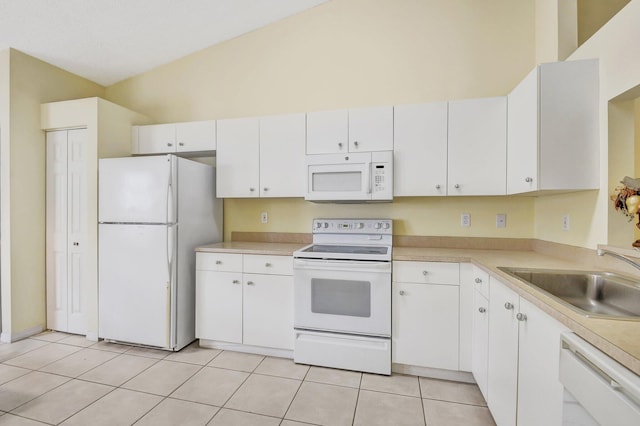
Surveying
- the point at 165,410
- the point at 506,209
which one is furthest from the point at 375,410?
the point at 506,209

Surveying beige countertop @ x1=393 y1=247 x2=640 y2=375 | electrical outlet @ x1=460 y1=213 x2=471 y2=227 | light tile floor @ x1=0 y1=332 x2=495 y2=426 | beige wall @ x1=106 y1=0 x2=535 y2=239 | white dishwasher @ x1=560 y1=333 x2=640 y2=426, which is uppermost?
beige wall @ x1=106 y1=0 x2=535 y2=239

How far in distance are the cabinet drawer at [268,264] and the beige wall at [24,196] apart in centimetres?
214

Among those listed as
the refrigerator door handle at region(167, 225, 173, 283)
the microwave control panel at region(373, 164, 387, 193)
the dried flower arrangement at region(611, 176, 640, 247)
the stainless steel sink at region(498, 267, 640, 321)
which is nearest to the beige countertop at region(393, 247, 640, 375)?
the stainless steel sink at region(498, 267, 640, 321)

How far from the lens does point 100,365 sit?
94.5 inches

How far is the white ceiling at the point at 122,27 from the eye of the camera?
246 cm

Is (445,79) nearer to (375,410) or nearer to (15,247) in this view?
(375,410)

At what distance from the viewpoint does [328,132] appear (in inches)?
102

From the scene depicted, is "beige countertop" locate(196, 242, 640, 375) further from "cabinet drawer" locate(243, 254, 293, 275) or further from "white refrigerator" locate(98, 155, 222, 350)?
"white refrigerator" locate(98, 155, 222, 350)

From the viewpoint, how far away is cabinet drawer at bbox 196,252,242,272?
258cm

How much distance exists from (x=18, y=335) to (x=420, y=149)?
391 cm

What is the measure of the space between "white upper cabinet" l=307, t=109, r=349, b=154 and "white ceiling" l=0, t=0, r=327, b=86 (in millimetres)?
1195

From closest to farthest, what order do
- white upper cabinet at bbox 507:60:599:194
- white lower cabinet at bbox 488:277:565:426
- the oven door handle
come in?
white lower cabinet at bbox 488:277:565:426, white upper cabinet at bbox 507:60:599:194, the oven door handle

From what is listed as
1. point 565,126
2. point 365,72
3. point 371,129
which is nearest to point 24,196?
Answer: point 371,129

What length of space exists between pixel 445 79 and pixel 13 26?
11.8ft
